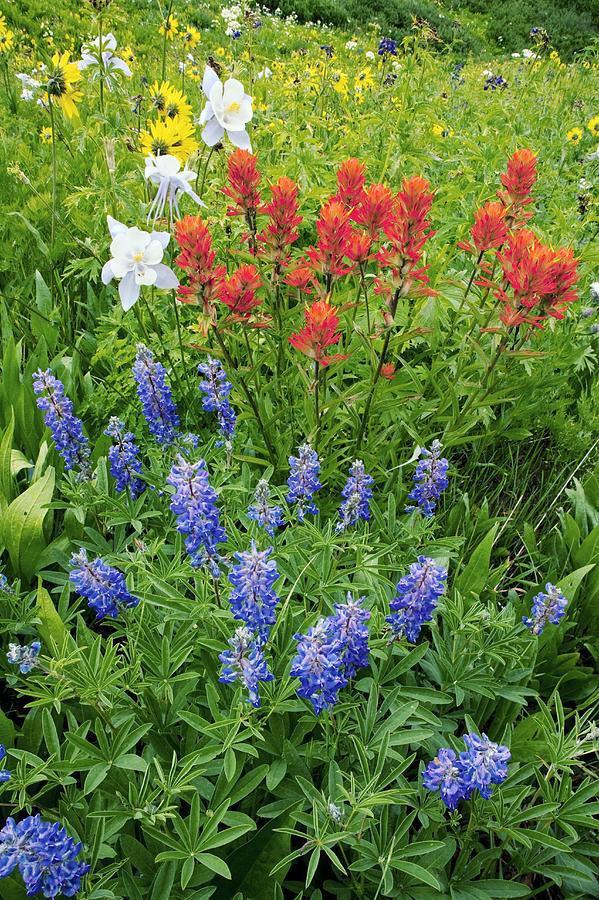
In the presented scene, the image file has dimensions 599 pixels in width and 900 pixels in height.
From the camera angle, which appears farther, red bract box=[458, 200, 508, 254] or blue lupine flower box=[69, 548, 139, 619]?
red bract box=[458, 200, 508, 254]

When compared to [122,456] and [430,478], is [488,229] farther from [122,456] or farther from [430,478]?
[122,456]

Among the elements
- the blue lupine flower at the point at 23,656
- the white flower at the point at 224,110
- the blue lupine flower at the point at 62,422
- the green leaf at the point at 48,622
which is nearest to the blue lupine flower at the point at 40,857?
the blue lupine flower at the point at 23,656

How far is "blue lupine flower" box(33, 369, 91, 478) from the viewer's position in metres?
1.66

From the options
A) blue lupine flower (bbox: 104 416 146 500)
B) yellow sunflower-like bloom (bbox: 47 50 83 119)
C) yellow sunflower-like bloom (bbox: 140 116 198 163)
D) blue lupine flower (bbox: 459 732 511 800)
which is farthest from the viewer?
yellow sunflower-like bloom (bbox: 47 50 83 119)

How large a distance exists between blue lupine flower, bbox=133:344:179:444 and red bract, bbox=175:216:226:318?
21 cm

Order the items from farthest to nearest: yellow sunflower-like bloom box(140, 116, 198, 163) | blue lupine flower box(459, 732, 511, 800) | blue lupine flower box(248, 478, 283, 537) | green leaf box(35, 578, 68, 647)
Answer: yellow sunflower-like bloom box(140, 116, 198, 163), green leaf box(35, 578, 68, 647), blue lupine flower box(248, 478, 283, 537), blue lupine flower box(459, 732, 511, 800)

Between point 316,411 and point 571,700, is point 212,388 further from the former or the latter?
point 571,700

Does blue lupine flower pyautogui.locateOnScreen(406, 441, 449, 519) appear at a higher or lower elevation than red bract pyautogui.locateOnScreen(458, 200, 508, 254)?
lower

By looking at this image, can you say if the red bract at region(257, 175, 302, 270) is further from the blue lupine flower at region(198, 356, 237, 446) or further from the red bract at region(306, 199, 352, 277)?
the blue lupine flower at region(198, 356, 237, 446)

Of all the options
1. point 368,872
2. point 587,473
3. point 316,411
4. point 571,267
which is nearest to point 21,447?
point 316,411

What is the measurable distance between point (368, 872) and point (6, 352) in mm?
2017

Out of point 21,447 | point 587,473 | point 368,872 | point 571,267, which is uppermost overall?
point 571,267

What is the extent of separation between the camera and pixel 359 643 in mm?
1194

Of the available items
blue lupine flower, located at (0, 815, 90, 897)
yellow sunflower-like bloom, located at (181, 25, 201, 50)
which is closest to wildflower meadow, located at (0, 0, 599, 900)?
blue lupine flower, located at (0, 815, 90, 897)
